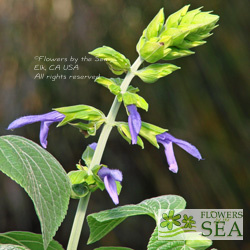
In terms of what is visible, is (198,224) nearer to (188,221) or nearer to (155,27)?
(188,221)

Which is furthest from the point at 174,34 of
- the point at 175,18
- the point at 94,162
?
the point at 94,162

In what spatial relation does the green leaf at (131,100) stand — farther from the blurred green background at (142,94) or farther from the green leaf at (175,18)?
the blurred green background at (142,94)

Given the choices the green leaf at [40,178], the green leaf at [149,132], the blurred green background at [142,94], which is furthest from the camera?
the blurred green background at [142,94]

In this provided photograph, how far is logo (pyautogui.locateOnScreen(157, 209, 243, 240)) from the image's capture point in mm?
381

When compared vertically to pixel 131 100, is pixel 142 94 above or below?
above

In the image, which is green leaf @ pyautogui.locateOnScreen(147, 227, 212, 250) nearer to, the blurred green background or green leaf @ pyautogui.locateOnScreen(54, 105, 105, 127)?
green leaf @ pyautogui.locateOnScreen(54, 105, 105, 127)

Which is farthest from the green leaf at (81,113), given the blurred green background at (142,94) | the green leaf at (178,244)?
the blurred green background at (142,94)

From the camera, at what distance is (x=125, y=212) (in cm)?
38

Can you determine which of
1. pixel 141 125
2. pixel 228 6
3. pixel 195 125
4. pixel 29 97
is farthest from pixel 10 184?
pixel 141 125

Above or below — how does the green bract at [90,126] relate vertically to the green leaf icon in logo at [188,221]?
above

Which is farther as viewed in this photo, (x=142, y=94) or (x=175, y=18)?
(x=142, y=94)

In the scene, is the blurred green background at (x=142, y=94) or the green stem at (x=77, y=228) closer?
the green stem at (x=77, y=228)

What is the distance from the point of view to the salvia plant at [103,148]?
12.9 inches

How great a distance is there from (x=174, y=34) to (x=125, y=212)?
0.14 m
